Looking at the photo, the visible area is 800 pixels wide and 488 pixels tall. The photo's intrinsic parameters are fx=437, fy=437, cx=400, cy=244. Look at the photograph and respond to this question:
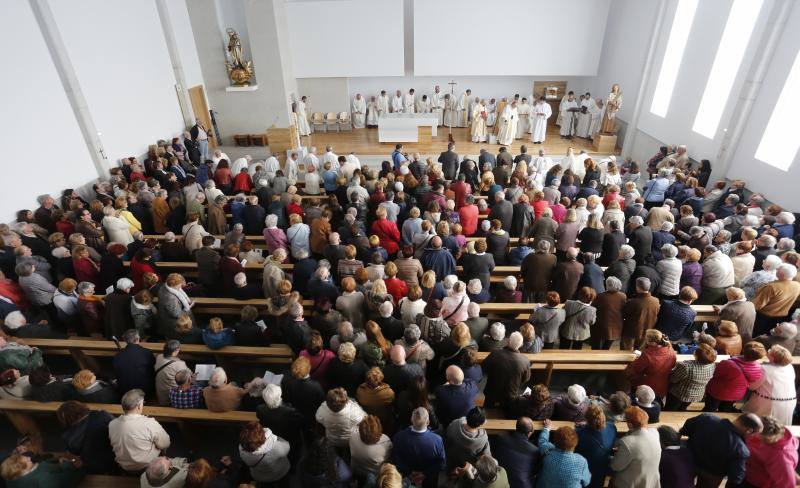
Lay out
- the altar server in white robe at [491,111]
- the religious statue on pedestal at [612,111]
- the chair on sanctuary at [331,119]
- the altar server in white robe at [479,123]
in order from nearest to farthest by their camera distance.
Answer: the religious statue on pedestal at [612,111]
the altar server in white robe at [479,123]
the altar server in white robe at [491,111]
the chair on sanctuary at [331,119]

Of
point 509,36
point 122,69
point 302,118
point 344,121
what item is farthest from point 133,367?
point 509,36

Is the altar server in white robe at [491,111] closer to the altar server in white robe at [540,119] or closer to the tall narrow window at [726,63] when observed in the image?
the altar server in white robe at [540,119]

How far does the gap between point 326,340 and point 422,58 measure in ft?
44.9

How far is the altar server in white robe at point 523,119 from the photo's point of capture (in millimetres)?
15953

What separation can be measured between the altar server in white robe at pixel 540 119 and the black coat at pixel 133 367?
13996 mm

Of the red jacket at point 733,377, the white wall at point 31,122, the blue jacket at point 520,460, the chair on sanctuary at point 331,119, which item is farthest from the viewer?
the chair on sanctuary at point 331,119

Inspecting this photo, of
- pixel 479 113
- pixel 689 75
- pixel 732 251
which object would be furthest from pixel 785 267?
pixel 479 113

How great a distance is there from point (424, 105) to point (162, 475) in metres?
15.7

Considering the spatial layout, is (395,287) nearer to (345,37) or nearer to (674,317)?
(674,317)

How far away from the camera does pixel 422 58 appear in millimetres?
15984

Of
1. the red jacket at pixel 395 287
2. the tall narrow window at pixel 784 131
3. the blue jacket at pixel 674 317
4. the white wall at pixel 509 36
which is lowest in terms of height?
the blue jacket at pixel 674 317

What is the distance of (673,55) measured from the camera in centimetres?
1180

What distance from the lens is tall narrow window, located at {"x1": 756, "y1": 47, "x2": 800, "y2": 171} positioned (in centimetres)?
807

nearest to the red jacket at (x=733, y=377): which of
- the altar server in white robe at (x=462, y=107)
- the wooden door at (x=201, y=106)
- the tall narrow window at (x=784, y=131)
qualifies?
the tall narrow window at (x=784, y=131)
